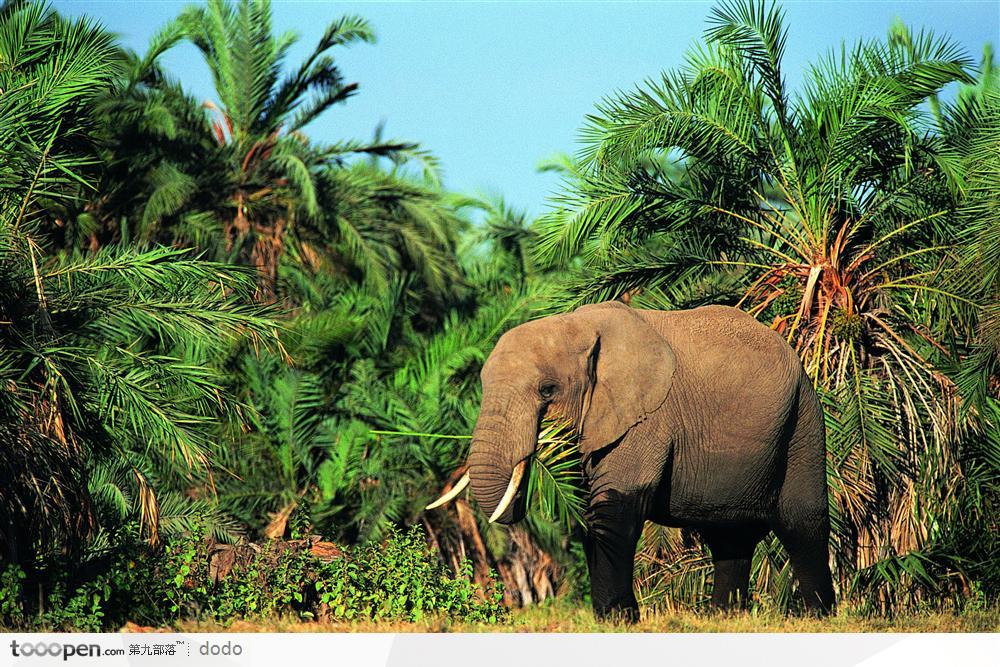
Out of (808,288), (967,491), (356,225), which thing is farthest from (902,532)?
(356,225)

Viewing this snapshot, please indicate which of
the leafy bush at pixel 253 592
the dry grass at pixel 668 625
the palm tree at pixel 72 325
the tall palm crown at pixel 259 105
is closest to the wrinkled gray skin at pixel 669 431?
the dry grass at pixel 668 625

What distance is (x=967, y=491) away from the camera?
12508 millimetres

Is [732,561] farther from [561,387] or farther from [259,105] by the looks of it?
[259,105]

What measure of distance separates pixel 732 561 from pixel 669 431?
1.48 metres

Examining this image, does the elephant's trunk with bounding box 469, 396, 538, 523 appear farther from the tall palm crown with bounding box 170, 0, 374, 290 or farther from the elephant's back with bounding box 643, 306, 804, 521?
the tall palm crown with bounding box 170, 0, 374, 290

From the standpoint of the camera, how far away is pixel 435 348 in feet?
59.3

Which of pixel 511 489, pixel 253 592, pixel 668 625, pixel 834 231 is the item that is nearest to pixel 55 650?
pixel 253 592

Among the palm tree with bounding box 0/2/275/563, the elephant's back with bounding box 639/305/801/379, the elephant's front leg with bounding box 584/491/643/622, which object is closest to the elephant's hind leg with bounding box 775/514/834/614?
the elephant's back with bounding box 639/305/801/379

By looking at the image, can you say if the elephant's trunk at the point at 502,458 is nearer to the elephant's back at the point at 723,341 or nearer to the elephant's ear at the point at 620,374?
the elephant's ear at the point at 620,374

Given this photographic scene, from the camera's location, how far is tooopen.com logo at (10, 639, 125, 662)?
778 centimetres

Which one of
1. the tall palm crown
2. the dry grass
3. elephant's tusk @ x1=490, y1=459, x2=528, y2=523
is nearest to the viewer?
elephant's tusk @ x1=490, y1=459, x2=528, y2=523

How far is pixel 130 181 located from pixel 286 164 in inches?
84.4

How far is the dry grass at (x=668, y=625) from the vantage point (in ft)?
27.7

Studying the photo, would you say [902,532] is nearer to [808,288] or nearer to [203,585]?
[808,288]
